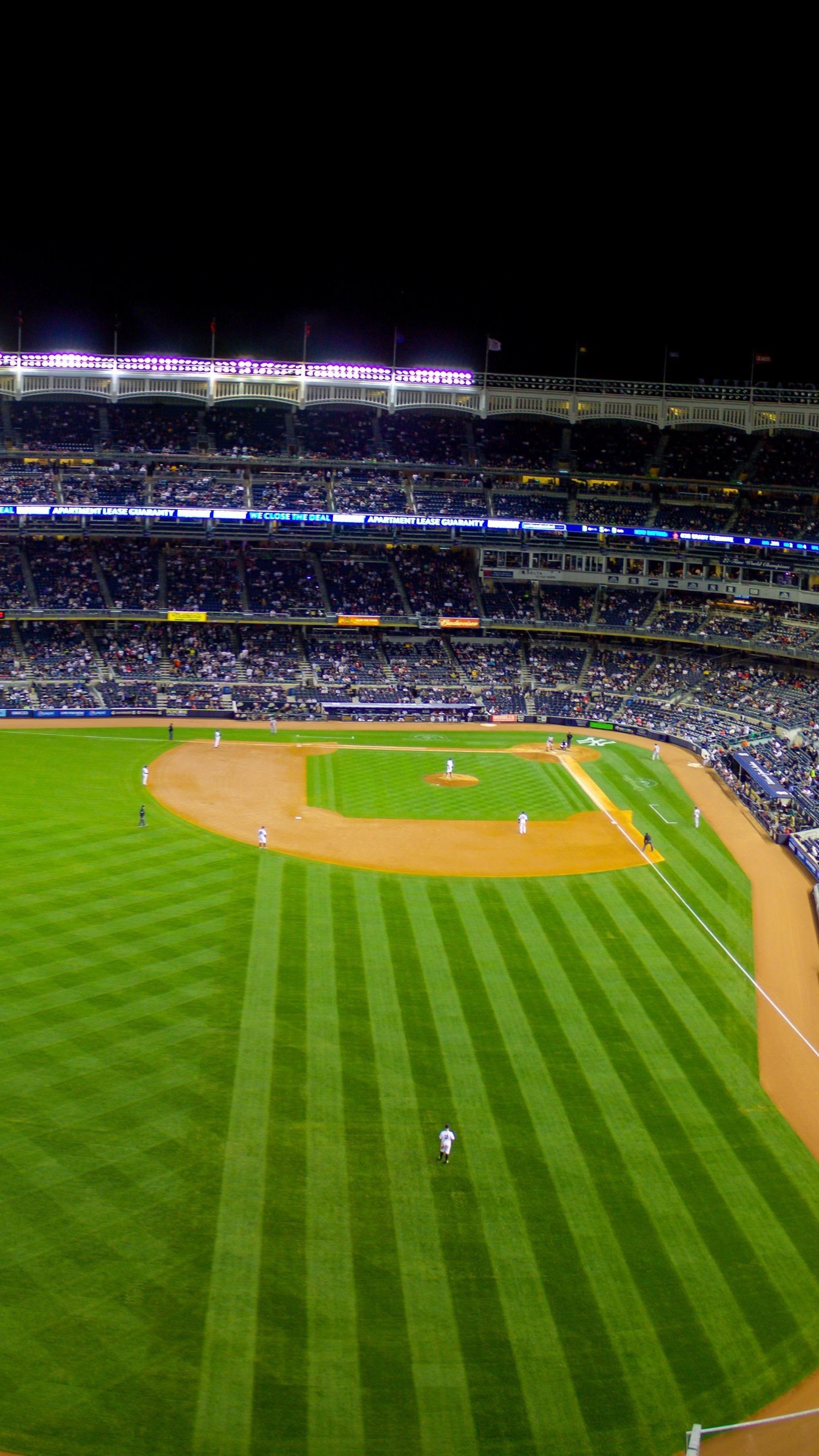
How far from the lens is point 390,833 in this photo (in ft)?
132

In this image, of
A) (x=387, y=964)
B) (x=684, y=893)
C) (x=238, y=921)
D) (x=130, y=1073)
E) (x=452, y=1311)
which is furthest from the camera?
(x=684, y=893)

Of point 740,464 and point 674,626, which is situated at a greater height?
point 740,464

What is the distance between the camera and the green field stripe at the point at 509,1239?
14734 mm

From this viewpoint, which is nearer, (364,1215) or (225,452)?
(364,1215)

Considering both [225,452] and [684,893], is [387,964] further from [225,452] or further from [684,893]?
[225,452]

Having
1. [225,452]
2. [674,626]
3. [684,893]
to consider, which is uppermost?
[225,452]

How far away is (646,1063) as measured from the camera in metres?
23.9

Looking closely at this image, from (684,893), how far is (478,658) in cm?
3772

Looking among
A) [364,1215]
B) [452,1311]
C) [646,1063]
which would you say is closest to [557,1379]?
[452,1311]

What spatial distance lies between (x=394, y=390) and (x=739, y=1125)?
5848 cm

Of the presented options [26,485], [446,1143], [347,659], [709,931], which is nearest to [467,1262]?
[446,1143]

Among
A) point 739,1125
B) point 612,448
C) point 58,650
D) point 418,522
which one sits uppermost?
point 612,448

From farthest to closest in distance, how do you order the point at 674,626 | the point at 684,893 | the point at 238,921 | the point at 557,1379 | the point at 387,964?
the point at 674,626, the point at 684,893, the point at 238,921, the point at 387,964, the point at 557,1379

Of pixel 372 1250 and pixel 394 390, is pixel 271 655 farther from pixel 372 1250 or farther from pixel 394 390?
pixel 372 1250
